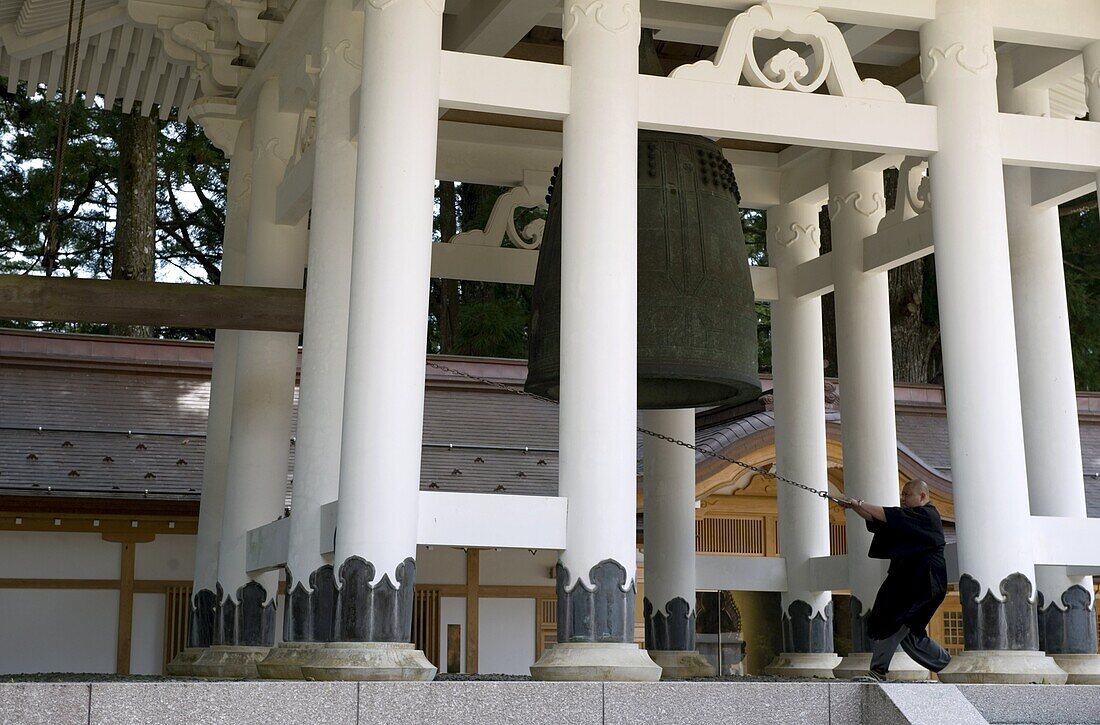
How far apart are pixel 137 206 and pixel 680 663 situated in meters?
12.0

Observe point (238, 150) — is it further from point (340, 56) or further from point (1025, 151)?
point (1025, 151)

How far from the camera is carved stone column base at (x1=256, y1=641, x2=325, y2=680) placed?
6.29 metres

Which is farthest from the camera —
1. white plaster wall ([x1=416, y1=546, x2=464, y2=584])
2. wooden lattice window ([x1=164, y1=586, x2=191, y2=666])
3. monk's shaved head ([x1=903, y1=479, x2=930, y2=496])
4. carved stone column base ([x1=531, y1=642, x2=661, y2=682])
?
white plaster wall ([x1=416, y1=546, x2=464, y2=584])

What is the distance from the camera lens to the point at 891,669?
8.93m

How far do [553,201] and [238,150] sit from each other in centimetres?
271

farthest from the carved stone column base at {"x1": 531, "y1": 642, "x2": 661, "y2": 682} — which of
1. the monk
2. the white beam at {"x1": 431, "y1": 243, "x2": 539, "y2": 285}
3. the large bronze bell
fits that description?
the white beam at {"x1": 431, "y1": 243, "x2": 539, "y2": 285}

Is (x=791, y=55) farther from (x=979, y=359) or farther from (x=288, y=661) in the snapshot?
(x=288, y=661)

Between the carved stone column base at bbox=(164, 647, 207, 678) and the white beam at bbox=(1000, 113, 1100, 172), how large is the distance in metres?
5.30

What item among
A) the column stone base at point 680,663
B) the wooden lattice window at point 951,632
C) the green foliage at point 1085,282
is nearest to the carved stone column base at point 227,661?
the column stone base at point 680,663

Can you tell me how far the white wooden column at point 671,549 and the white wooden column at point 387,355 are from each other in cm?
407

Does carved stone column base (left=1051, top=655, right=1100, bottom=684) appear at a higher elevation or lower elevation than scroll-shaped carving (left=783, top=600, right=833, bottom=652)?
lower

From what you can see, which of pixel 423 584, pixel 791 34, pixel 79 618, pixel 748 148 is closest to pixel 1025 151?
pixel 791 34

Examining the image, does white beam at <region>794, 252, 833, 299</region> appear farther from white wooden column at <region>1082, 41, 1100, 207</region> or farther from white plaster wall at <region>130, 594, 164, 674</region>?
white plaster wall at <region>130, 594, 164, 674</region>

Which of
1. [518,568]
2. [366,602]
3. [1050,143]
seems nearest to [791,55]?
[1050,143]
